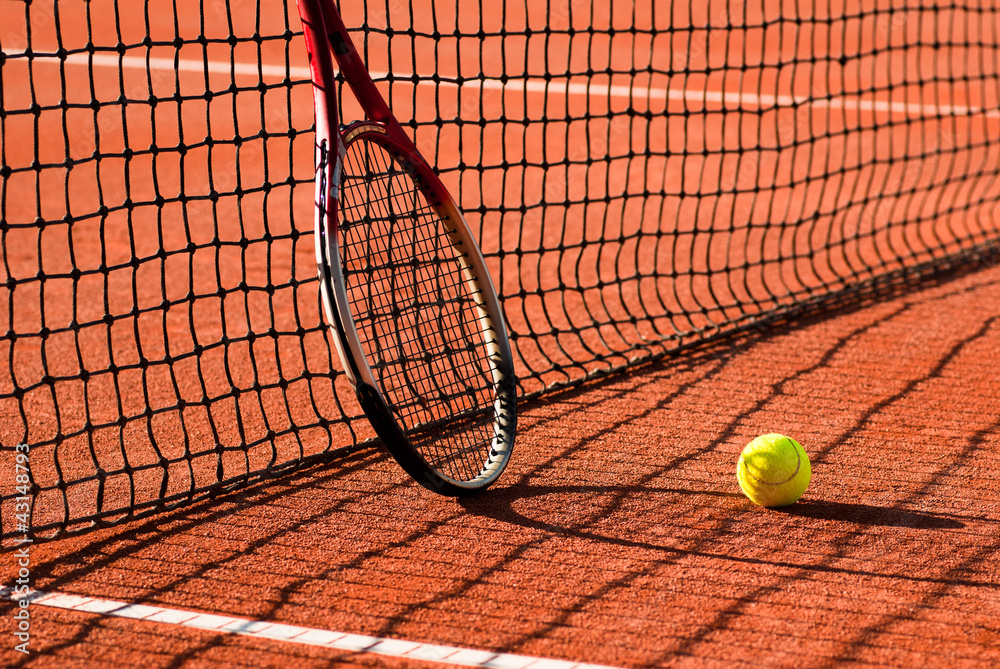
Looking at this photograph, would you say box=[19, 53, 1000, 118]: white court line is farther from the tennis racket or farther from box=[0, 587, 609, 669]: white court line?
box=[0, 587, 609, 669]: white court line

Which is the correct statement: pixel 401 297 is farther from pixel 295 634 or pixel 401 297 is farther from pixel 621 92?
pixel 621 92

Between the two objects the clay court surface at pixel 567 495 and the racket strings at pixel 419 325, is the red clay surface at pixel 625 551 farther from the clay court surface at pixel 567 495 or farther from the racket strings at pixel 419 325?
the racket strings at pixel 419 325

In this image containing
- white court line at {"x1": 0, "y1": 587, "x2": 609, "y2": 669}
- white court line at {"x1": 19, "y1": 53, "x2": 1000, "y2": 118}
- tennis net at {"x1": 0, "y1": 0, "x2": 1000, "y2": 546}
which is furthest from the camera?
white court line at {"x1": 19, "y1": 53, "x2": 1000, "y2": 118}

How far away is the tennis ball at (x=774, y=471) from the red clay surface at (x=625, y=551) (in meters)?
0.06

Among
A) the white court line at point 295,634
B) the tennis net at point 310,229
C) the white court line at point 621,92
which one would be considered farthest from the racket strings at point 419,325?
the white court line at point 621,92

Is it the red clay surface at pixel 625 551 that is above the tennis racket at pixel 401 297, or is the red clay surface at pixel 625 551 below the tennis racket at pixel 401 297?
below

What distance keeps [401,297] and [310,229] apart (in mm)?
3352

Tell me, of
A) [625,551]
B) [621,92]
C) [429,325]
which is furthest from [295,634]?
[621,92]

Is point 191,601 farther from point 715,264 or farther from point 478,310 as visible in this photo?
point 715,264

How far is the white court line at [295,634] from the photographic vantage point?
2.57 metres

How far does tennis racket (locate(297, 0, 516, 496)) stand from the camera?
295 cm

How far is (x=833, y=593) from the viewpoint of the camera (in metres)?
2.86

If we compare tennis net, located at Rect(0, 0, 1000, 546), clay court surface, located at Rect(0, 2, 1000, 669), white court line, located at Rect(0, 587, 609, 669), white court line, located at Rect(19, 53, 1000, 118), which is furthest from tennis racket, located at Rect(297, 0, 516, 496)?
white court line, located at Rect(19, 53, 1000, 118)

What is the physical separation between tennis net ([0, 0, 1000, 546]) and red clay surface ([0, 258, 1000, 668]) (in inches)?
12.0
